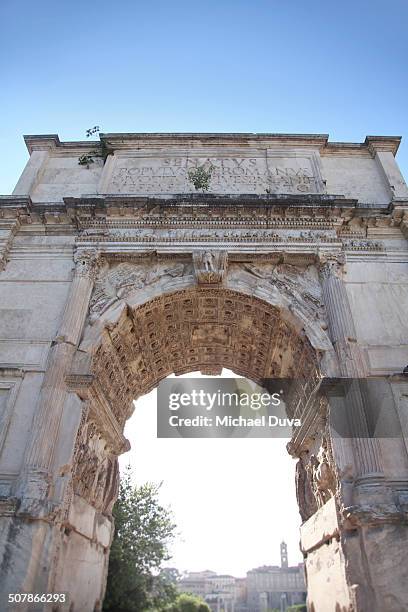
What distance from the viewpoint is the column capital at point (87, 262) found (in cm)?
812

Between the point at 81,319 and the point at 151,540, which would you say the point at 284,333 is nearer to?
the point at 81,319

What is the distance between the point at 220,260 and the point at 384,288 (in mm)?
3288

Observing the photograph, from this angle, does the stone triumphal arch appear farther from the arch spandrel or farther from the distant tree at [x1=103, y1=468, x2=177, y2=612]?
the distant tree at [x1=103, y1=468, x2=177, y2=612]

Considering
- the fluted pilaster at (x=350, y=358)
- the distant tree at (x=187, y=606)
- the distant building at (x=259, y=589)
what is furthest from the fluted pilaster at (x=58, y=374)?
the distant building at (x=259, y=589)

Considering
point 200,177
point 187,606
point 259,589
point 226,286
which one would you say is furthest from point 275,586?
point 200,177

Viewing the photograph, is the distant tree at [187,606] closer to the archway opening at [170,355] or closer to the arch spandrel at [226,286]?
the archway opening at [170,355]

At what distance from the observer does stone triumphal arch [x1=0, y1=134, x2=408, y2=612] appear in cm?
557

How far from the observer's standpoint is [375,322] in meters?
7.48

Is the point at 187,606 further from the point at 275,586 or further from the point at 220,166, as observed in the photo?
the point at 275,586

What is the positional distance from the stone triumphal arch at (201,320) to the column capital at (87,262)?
0.03 metres

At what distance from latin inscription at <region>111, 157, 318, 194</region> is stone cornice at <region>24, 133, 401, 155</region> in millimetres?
512

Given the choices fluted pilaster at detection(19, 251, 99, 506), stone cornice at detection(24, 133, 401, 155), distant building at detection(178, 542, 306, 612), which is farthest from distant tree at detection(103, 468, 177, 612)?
distant building at detection(178, 542, 306, 612)

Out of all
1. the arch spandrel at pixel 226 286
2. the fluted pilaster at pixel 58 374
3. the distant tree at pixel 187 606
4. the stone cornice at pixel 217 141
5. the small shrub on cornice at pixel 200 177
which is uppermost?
the stone cornice at pixel 217 141

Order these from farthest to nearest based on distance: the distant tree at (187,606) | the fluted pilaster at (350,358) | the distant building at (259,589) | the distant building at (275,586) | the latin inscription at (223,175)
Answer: the distant building at (259,589) → the distant building at (275,586) → the distant tree at (187,606) → the latin inscription at (223,175) → the fluted pilaster at (350,358)
